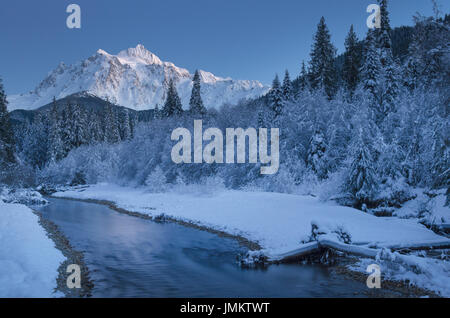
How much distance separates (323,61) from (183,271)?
36405 mm

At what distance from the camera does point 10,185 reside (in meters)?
30.7

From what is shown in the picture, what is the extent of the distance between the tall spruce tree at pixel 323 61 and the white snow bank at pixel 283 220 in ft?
74.2

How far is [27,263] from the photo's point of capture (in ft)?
28.2

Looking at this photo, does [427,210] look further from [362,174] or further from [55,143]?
[55,143]

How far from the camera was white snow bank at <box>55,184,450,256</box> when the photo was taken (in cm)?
1180

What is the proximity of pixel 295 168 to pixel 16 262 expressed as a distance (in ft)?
78.2
